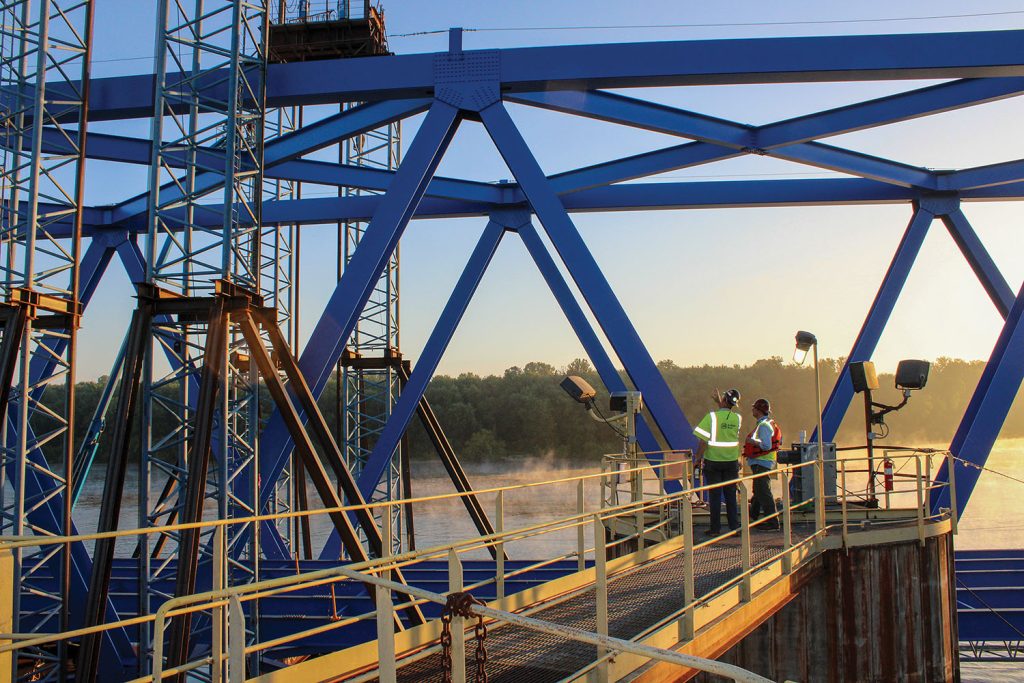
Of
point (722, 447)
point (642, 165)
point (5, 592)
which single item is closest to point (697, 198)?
point (642, 165)

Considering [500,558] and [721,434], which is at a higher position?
[721,434]

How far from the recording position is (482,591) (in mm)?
16625

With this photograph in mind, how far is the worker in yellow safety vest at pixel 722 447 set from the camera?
35.0 ft

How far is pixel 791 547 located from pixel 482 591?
8588 millimetres

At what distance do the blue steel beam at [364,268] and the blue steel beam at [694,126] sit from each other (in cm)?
144

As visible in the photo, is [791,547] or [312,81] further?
[312,81]

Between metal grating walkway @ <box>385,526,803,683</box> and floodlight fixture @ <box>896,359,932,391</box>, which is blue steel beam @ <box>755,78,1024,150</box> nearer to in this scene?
floodlight fixture @ <box>896,359,932,391</box>

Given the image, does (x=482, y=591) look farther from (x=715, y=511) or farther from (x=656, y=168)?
(x=656, y=168)

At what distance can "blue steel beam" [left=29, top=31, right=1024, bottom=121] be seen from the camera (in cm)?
1205

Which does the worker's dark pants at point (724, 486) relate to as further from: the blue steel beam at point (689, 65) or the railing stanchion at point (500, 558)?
the blue steel beam at point (689, 65)

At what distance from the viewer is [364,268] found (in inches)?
Answer: 496

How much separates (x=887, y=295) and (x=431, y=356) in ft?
31.9

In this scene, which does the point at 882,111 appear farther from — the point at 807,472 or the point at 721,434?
the point at 721,434

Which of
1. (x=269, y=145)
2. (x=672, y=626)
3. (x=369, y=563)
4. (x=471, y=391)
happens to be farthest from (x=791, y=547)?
(x=471, y=391)
